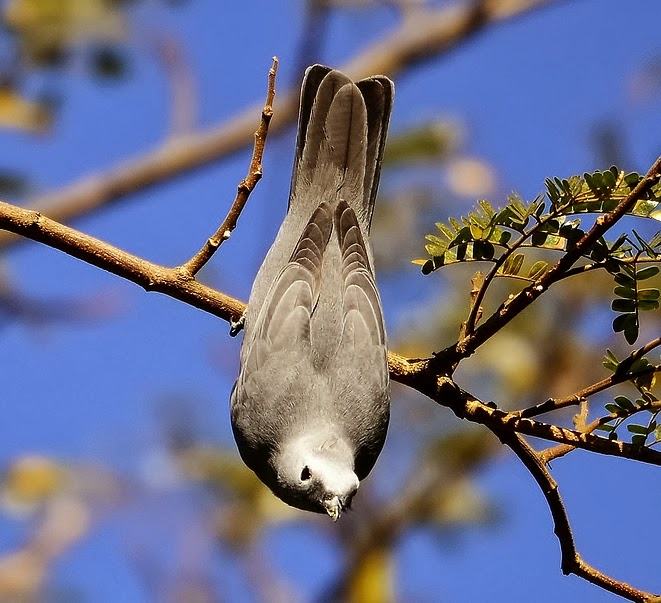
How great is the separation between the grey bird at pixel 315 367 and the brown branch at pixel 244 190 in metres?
0.53

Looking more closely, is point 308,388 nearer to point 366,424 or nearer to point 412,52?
point 366,424

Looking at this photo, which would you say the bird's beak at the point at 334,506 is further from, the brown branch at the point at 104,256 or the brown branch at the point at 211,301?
the brown branch at the point at 104,256

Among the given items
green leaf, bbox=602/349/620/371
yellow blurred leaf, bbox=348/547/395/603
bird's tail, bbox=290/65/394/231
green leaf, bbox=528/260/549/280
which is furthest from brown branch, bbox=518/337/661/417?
yellow blurred leaf, bbox=348/547/395/603

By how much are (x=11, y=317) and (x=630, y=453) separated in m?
4.31

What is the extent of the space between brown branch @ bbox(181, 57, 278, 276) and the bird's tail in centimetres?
96

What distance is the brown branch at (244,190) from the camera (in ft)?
8.71

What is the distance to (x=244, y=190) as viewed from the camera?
2.73 meters

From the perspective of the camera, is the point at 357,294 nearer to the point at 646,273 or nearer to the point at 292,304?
the point at 292,304

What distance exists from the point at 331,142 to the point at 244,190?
3.85 ft

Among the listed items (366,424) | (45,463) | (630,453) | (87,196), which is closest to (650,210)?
(630,453)

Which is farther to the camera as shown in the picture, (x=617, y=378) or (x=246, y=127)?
(x=246, y=127)

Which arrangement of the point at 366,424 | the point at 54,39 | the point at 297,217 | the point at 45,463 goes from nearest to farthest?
the point at 366,424 < the point at 297,217 < the point at 54,39 < the point at 45,463

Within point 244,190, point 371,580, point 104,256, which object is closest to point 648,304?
point 244,190

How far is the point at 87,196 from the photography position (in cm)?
565
